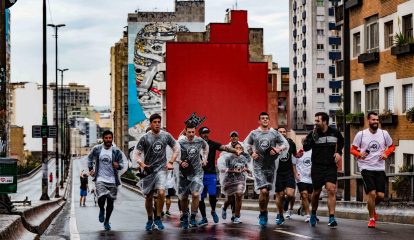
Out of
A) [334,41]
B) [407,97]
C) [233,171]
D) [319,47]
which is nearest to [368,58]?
[407,97]

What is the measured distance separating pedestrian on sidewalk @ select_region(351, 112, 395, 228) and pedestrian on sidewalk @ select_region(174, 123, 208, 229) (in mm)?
2759

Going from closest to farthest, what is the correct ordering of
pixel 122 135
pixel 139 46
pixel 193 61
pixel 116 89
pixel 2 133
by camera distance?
pixel 2 133 < pixel 193 61 < pixel 139 46 < pixel 122 135 < pixel 116 89

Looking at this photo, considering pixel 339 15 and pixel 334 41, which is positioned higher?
pixel 334 41

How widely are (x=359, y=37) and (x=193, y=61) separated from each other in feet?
150

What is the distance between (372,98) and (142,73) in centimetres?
10956

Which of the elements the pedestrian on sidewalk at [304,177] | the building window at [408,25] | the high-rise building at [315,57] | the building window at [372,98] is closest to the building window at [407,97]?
the building window at [408,25]

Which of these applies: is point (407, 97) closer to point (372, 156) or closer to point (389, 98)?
point (389, 98)

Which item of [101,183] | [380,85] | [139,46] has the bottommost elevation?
[101,183]

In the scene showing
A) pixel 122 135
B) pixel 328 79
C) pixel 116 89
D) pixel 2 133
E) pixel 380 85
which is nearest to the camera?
pixel 2 133

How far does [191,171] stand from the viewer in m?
17.0

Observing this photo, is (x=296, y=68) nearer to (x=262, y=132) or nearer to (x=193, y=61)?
(x=193, y=61)

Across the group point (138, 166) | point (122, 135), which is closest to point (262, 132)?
point (138, 166)

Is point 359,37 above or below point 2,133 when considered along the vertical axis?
above

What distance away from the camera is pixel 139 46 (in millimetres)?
148625
